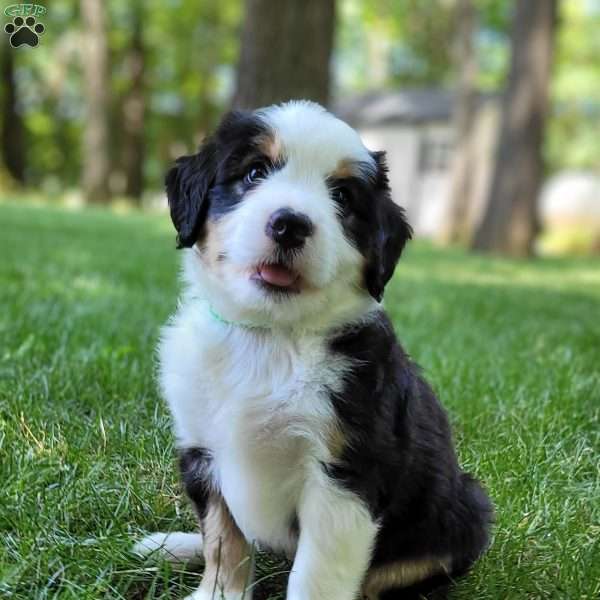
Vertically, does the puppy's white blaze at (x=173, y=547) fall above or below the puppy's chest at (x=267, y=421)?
below

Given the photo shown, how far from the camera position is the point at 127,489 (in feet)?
8.78

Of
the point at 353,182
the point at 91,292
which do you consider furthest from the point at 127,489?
the point at 91,292

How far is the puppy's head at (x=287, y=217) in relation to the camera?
2.26 m

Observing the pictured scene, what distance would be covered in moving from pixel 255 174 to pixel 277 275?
0.37m

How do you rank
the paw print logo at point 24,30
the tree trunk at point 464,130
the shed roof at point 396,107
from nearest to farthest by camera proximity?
the paw print logo at point 24,30 < the tree trunk at point 464,130 < the shed roof at point 396,107

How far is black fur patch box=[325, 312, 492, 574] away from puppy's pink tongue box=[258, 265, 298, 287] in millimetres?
230

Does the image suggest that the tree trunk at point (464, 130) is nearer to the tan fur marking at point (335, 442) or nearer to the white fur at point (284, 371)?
the white fur at point (284, 371)

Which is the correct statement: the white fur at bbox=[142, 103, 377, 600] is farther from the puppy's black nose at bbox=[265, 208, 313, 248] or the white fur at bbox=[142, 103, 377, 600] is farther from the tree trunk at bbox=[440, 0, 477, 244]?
the tree trunk at bbox=[440, 0, 477, 244]

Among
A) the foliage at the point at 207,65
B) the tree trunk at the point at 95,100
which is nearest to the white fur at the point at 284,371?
the tree trunk at the point at 95,100

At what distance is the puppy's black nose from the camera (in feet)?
7.28

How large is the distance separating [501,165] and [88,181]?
14.3 meters

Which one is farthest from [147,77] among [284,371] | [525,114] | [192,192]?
[284,371]

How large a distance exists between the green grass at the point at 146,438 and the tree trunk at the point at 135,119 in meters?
31.5

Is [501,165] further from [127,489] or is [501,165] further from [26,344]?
[127,489]
